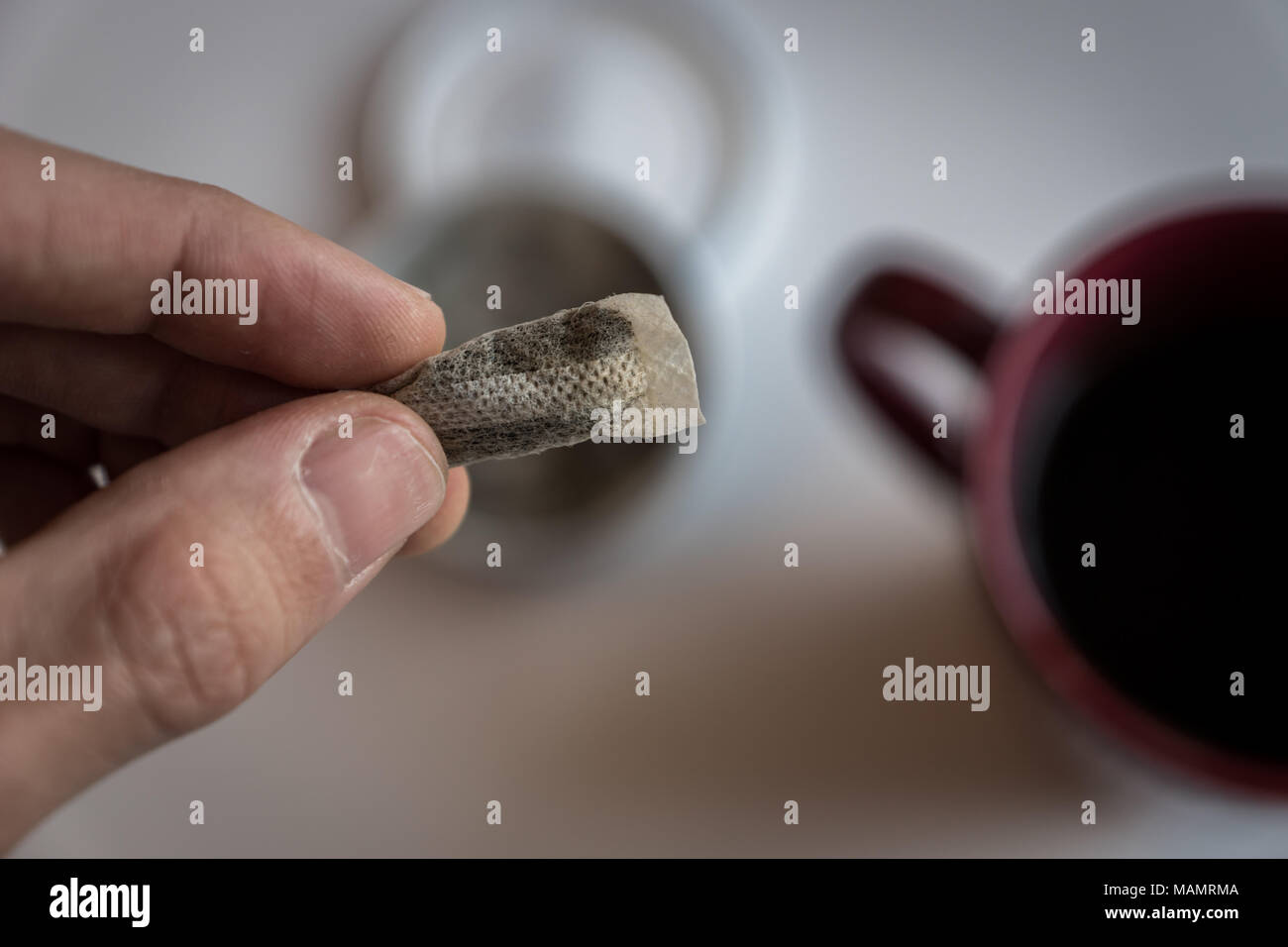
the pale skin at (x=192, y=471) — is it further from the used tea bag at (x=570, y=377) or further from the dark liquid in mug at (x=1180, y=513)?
the dark liquid in mug at (x=1180, y=513)

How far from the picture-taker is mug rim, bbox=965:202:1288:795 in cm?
43

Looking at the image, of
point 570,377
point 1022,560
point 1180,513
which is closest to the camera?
point 570,377

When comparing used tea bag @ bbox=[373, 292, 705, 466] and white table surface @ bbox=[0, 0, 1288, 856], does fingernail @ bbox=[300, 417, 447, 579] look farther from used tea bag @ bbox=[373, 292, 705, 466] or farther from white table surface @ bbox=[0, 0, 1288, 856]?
white table surface @ bbox=[0, 0, 1288, 856]

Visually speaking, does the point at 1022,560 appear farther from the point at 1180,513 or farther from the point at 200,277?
the point at 200,277

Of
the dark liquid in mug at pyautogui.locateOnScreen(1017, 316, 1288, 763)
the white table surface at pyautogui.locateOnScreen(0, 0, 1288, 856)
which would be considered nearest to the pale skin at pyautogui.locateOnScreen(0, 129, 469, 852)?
the white table surface at pyautogui.locateOnScreen(0, 0, 1288, 856)

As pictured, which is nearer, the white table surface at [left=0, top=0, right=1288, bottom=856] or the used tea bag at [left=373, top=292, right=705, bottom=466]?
the used tea bag at [left=373, top=292, right=705, bottom=466]

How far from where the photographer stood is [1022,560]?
17.1 inches

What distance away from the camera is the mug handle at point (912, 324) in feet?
1.54

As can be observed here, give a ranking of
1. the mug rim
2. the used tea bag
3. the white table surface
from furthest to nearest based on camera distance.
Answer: the white table surface
the mug rim
the used tea bag

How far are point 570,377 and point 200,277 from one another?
0.74 ft

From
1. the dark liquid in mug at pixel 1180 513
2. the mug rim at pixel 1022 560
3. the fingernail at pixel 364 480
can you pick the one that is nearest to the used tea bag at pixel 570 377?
the fingernail at pixel 364 480

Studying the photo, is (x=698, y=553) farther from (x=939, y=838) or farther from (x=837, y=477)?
(x=939, y=838)

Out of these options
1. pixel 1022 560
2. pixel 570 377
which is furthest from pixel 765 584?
pixel 570 377

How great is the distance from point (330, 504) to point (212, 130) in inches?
16.1
